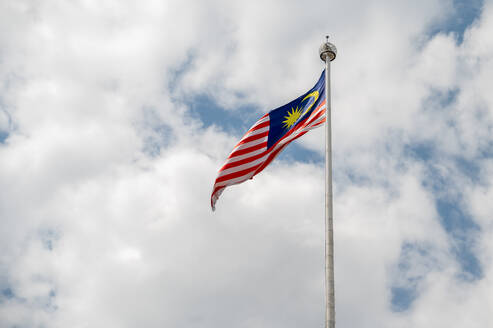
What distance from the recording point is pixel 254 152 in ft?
81.1

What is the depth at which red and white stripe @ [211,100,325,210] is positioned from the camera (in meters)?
23.8

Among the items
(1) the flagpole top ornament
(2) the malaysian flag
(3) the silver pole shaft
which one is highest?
(1) the flagpole top ornament

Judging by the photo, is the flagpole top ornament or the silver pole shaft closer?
the silver pole shaft

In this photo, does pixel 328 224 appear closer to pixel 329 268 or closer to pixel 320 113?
pixel 329 268

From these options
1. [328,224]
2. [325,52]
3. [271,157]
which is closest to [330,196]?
[328,224]

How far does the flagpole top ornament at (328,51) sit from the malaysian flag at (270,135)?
111cm

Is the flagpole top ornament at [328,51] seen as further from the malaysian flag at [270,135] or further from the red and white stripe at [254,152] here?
the red and white stripe at [254,152]

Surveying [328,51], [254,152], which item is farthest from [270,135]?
[328,51]

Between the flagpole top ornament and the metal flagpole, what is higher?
the flagpole top ornament

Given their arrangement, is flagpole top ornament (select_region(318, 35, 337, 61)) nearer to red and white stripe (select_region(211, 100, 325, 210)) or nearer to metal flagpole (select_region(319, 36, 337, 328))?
metal flagpole (select_region(319, 36, 337, 328))

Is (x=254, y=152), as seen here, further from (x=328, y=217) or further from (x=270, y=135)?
(x=328, y=217)

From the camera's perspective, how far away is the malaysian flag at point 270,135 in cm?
2386

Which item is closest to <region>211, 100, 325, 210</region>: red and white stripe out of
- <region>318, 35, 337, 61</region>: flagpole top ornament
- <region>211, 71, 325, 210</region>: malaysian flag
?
<region>211, 71, 325, 210</region>: malaysian flag

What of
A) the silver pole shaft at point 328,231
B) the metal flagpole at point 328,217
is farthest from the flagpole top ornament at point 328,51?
the silver pole shaft at point 328,231
